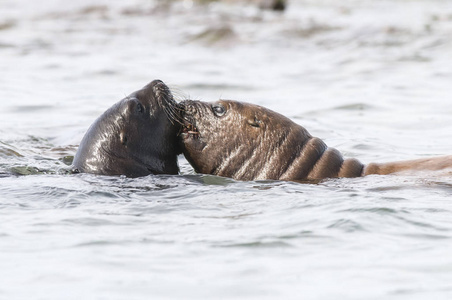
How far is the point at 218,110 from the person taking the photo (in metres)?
7.56

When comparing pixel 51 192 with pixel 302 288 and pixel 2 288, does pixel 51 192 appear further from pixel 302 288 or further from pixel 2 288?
pixel 302 288

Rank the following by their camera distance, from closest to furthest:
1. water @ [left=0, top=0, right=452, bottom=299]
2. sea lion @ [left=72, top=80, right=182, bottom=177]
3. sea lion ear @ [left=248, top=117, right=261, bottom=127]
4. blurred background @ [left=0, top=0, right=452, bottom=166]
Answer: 1. water @ [left=0, top=0, right=452, bottom=299]
2. sea lion @ [left=72, top=80, right=182, bottom=177]
3. sea lion ear @ [left=248, top=117, right=261, bottom=127]
4. blurred background @ [left=0, top=0, right=452, bottom=166]

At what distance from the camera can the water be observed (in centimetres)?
473

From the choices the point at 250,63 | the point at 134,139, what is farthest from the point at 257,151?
the point at 250,63

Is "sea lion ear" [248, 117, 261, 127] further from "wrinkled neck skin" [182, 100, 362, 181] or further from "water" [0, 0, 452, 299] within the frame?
"water" [0, 0, 452, 299]

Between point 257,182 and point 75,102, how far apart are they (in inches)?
245

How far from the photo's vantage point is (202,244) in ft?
17.4

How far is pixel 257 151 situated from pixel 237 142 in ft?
0.64

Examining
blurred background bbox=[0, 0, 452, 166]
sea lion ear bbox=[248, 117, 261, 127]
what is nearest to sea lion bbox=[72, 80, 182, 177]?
blurred background bbox=[0, 0, 452, 166]

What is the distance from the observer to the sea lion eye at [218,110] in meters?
7.54

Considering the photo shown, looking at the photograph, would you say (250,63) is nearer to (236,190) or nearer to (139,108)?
(139,108)

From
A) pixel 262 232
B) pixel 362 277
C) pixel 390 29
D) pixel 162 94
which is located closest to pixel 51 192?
pixel 162 94

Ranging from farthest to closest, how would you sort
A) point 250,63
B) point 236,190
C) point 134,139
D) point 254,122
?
point 250,63
point 254,122
point 134,139
point 236,190

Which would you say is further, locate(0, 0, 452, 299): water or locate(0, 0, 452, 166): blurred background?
locate(0, 0, 452, 166): blurred background
